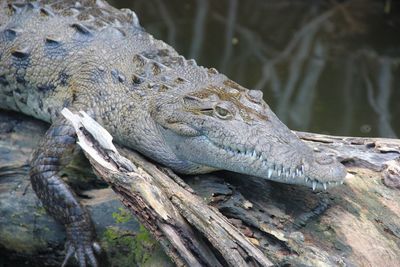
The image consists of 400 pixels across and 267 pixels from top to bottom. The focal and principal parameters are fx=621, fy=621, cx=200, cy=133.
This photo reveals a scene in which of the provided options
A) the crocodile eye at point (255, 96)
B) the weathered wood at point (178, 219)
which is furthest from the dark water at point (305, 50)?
the weathered wood at point (178, 219)

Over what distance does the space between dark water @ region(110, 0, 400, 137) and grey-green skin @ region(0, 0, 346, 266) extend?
268cm

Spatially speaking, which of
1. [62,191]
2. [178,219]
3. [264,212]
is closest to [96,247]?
[62,191]

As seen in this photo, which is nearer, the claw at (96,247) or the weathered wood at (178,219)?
the weathered wood at (178,219)

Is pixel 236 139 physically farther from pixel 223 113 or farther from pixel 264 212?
pixel 264 212

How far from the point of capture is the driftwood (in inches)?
106

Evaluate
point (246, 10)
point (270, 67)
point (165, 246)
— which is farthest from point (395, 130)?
point (165, 246)

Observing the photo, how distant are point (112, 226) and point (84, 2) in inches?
66.9

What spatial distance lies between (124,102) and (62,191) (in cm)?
59

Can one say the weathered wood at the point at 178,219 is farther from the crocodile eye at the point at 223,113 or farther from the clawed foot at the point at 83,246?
the clawed foot at the point at 83,246

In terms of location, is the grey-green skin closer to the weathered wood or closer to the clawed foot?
the clawed foot

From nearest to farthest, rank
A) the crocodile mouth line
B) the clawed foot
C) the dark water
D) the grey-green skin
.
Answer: the crocodile mouth line → the grey-green skin → the clawed foot → the dark water

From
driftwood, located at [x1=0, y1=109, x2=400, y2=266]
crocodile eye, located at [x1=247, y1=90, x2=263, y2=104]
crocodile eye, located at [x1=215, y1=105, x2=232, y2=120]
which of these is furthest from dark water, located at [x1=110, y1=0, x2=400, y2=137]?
crocodile eye, located at [x1=215, y1=105, x2=232, y2=120]

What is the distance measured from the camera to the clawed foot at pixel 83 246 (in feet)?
10.7

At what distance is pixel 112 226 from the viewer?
3.30 meters
